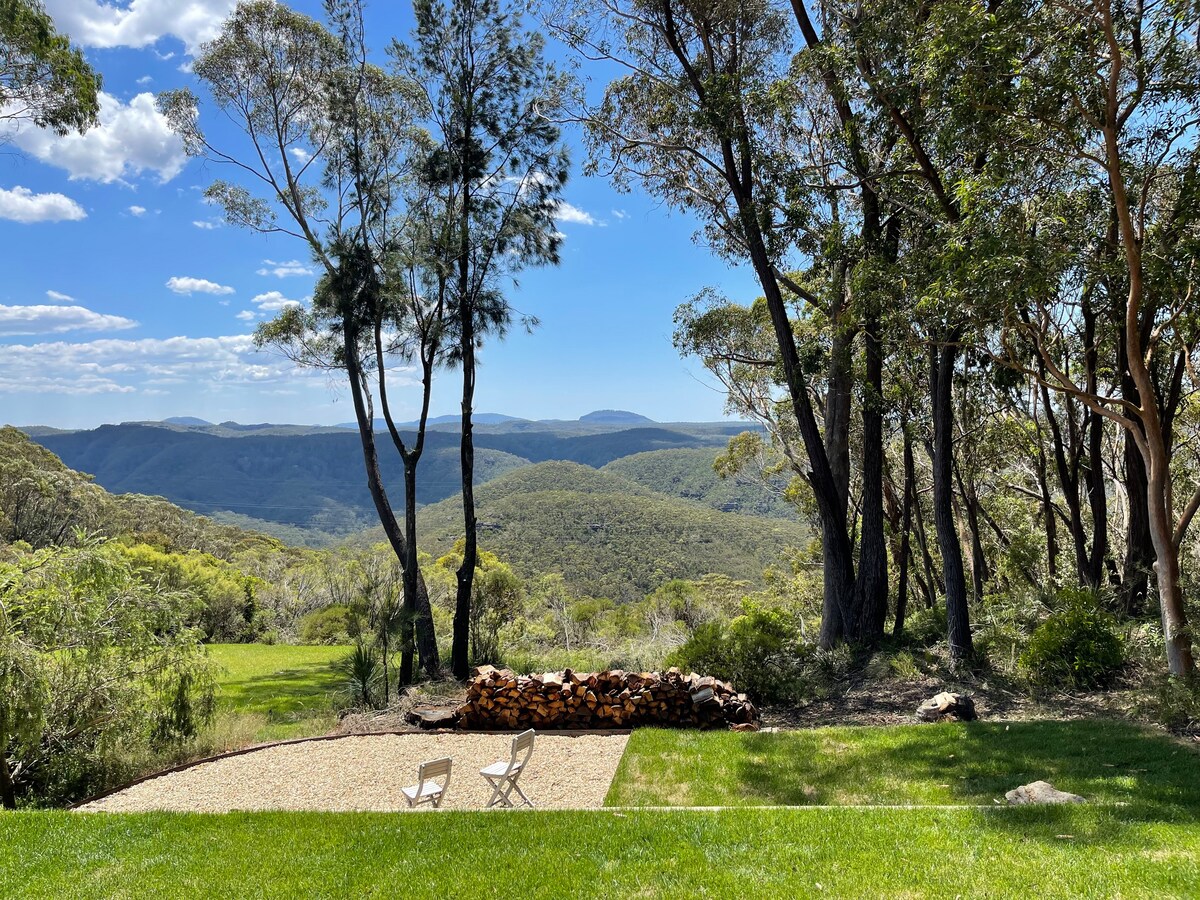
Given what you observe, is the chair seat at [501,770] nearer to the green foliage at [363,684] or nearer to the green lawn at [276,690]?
the green lawn at [276,690]

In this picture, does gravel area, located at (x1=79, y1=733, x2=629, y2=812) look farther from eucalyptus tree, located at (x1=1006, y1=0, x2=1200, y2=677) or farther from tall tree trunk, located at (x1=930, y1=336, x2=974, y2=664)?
eucalyptus tree, located at (x1=1006, y1=0, x2=1200, y2=677)

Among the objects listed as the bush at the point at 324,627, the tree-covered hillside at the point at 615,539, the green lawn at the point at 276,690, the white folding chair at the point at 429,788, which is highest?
the white folding chair at the point at 429,788

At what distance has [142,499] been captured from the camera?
1756 inches

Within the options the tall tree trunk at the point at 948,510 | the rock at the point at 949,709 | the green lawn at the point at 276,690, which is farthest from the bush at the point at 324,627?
the rock at the point at 949,709

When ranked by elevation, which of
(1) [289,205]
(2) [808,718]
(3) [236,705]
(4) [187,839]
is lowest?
(3) [236,705]

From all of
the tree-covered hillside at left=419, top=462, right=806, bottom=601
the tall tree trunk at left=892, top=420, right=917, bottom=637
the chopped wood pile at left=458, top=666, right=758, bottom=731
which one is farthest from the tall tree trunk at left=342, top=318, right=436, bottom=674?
the tree-covered hillside at left=419, top=462, right=806, bottom=601

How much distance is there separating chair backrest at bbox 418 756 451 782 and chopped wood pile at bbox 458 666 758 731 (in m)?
2.82

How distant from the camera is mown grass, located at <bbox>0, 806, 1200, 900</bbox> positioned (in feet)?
11.1

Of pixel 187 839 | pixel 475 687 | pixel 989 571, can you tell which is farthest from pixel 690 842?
pixel 989 571

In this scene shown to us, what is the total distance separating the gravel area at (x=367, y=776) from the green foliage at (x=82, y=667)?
1.51ft

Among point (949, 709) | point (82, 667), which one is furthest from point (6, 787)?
point (949, 709)

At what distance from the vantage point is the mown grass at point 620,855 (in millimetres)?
3398

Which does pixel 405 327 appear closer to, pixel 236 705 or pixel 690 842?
pixel 236 705

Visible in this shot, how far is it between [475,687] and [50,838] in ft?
14.3
